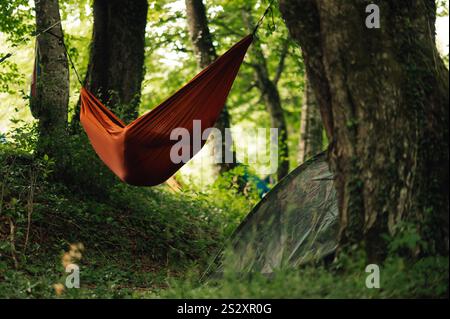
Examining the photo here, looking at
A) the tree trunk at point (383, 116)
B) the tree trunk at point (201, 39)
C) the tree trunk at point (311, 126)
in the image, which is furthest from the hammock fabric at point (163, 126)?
the tree trunk at point (311, 126)

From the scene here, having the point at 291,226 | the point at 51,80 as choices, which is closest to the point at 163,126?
the point at 291,226

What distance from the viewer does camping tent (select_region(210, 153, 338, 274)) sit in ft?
13.8

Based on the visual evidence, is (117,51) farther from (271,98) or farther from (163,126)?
(271,98)

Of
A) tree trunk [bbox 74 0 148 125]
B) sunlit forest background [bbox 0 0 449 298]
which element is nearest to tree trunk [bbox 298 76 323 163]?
sunlit forest background [bbox 0 0 449 298]

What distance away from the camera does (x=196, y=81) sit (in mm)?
4598

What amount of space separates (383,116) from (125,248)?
2.53 metres

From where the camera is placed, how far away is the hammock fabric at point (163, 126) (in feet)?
14.9

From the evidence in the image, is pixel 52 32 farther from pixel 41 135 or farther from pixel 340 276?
pixel 340 276

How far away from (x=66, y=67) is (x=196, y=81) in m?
1.38

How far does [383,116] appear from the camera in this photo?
334 cm

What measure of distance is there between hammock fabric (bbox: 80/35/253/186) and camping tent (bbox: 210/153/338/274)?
646 mm

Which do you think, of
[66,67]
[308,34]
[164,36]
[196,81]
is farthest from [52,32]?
[164,36]

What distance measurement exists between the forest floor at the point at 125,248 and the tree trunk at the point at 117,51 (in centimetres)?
91

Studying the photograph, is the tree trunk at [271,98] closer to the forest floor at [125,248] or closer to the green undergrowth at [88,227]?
the forest floor at [125,248]
